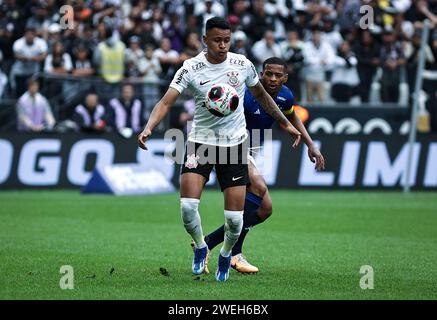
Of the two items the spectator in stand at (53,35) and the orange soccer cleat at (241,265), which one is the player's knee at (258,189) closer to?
the orange soccer cleat at (241,265)

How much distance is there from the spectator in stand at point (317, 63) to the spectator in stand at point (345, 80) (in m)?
0.26

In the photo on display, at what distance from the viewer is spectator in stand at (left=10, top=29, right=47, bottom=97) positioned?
2264cm

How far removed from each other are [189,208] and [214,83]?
1325 mm

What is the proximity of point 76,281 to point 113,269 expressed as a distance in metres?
0.74

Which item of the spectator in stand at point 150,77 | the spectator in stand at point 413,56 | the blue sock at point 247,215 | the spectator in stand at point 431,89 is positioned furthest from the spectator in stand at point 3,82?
the blue sock at point 247,215

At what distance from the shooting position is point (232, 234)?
9.79 metres

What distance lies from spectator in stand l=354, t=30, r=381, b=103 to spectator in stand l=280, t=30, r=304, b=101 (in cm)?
155

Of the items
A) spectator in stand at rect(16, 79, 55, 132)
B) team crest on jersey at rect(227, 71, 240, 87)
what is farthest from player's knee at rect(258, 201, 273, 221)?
spectator in stand at rect(16, 79, 55, 132)

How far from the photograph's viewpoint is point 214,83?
948 centimetres

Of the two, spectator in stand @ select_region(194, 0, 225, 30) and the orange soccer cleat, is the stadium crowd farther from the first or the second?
the orange soccer cleat

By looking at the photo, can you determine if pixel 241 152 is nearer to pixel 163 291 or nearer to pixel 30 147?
pixel 163 291

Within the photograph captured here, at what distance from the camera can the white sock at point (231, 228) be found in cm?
964

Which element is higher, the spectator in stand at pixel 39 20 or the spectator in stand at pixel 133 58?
the spectator in stand at pixel 39 20

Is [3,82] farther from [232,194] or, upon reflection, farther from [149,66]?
[232,194]
